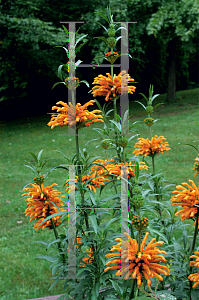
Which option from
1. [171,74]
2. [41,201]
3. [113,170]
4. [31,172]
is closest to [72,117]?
[113,170]

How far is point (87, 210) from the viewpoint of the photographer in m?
1.20

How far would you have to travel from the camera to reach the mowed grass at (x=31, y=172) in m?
2.30

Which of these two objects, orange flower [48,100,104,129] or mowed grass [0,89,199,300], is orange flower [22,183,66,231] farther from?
orange flower [48,100,104,129]

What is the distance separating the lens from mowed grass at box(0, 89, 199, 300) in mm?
2299

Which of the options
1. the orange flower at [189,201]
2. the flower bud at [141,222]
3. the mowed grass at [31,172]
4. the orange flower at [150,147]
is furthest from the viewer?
the mowed grass at [31,172]

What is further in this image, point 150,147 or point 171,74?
point 171,74

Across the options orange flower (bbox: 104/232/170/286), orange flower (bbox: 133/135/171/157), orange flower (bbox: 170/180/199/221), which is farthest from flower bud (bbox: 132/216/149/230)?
orange flower (bbox: 133/135/171/157)

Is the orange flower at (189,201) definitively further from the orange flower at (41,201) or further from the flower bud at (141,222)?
the orange flower at (41,201)

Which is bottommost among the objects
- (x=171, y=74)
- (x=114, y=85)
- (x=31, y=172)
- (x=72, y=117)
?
(x=31, y=172)

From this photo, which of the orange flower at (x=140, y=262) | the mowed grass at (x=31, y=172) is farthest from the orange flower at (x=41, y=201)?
the orange flower at (x=140, y=262)

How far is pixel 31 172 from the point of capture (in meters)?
4.74

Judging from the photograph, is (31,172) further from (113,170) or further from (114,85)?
(113,170)

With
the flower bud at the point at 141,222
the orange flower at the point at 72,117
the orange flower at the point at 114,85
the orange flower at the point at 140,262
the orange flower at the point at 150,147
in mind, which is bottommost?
the orange flower at the point at 140,262

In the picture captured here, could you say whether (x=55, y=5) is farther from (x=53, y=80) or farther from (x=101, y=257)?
(x=101, y=257)
